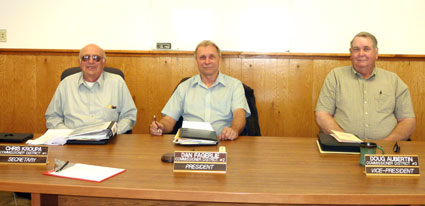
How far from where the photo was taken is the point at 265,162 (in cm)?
140

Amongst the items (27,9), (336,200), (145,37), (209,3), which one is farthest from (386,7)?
(27,9)

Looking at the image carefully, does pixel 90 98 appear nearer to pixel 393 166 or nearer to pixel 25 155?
pixel 25 155

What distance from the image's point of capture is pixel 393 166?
125 cm

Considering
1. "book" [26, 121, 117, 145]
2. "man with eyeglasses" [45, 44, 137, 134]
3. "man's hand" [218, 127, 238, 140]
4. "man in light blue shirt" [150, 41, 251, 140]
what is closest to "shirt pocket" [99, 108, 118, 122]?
"man with eyeglasses" [45, 44, 137, 134]

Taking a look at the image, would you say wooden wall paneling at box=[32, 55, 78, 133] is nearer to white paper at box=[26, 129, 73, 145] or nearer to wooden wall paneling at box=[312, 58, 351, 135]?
white paper at box=[26, 129, 73, 145]

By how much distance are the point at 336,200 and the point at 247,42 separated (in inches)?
94.4

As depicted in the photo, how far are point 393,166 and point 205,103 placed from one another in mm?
1361

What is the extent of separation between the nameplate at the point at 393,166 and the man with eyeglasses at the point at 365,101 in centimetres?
104

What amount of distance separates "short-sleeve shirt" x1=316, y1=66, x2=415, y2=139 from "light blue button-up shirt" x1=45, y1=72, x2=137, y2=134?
138 cm

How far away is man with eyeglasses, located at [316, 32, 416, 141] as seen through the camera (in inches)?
92.2

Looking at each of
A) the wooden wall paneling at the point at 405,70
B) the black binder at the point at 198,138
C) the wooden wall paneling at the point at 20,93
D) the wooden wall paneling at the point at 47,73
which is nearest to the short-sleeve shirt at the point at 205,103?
the black binder at the point at 198,138

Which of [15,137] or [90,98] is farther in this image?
[90,98]

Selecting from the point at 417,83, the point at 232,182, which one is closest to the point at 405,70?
the point at 417,83

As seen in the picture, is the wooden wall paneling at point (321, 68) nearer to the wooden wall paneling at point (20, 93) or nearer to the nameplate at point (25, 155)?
the nameplate at point (25, 155)
